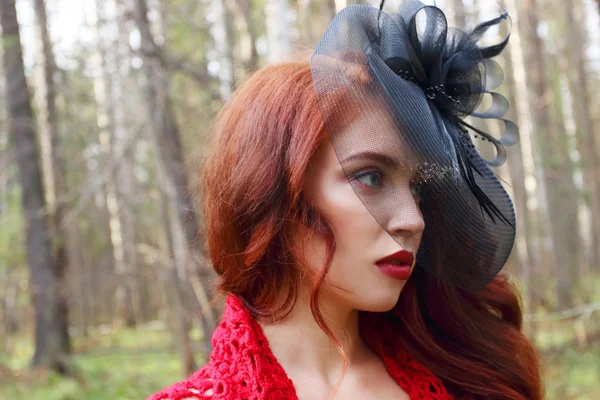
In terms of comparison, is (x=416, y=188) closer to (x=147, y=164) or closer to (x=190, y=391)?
(x=190, y=391)

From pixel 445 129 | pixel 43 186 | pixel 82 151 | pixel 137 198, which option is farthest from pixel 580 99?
pixel 445 129

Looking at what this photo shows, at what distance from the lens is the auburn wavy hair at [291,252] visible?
1.39 m

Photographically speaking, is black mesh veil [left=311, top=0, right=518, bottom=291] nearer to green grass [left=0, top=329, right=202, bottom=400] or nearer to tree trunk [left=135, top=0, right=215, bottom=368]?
tree trunk [left=135, top=0, right=215, bottom=368]

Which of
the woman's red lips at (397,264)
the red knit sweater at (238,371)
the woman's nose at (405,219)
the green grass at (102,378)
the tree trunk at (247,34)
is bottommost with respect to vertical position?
the green grass at (102,378)

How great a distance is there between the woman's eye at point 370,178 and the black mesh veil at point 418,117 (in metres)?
0.01

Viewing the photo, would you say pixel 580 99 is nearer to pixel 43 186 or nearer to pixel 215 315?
pixel 215 315

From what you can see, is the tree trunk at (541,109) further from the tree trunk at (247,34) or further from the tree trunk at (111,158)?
the tree trunk at (111,158)

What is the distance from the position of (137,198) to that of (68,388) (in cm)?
242

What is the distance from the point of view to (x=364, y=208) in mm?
1337

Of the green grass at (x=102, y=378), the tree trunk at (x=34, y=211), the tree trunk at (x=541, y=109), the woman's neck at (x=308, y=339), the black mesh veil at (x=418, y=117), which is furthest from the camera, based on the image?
the tree trunk at (x=541, y=109)

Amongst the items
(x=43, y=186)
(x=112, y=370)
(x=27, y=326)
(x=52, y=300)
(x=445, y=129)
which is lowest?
(x=27, y=326)

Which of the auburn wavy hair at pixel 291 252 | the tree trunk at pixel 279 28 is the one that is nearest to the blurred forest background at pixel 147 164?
the tree trunk at pixel 279 28

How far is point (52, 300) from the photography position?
743 cm

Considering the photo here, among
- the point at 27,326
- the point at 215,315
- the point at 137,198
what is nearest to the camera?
the point at 215,315
